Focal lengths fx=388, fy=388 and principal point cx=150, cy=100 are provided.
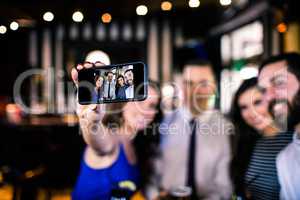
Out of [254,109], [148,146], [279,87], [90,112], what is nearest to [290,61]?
[279,87]

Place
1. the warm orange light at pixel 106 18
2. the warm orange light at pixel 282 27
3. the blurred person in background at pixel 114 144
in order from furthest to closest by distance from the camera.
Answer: the warm orange light at pixel 282 27 → the warm orange light at pixel 106 18 → the blurred person in background at pixel 114 144

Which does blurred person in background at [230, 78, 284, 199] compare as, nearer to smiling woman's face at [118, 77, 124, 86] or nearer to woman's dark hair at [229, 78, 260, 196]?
woman's dark hair at [229, 78, 260, 196]

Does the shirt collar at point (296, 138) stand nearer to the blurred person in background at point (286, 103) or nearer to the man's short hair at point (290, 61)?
the blurred person in background at point (286, 103)

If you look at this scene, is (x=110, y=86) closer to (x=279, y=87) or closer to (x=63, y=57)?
(x=63, y=57)

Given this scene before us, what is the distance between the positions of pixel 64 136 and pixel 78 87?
0.62m

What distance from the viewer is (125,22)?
2424 millimetres

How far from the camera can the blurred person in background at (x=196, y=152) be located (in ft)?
8.20

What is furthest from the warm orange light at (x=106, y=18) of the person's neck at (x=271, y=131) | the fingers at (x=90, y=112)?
the person's neck at (x=271, y=131)

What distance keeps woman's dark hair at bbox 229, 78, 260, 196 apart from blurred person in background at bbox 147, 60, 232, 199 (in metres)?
0.05

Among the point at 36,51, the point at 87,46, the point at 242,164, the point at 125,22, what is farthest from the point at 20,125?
the point at 242,164

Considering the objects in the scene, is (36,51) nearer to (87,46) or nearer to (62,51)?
(62,51)

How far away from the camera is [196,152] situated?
257 cm

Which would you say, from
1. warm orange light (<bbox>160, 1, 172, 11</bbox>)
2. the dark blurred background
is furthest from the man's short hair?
warm orange light (<bbox>160, 1, 172, 11</bbox>)

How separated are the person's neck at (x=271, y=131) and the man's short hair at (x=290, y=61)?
1.08 feet
